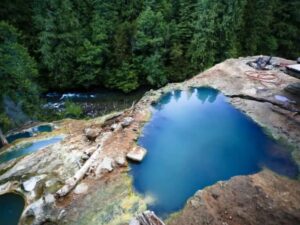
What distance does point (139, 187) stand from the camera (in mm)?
9836

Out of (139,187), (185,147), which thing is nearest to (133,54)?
(185,147)

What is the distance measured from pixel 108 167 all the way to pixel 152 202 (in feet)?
7.37

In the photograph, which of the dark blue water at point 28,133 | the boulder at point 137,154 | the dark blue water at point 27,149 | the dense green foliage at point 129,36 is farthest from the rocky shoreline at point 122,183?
the dense green foliage at point 129,36

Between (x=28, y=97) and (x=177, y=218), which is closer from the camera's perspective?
(x=177, y=218)

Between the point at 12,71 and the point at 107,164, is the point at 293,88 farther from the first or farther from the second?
the point at 12,71

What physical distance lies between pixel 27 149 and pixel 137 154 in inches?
256

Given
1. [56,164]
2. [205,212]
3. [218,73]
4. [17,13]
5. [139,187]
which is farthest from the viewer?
[17,13]

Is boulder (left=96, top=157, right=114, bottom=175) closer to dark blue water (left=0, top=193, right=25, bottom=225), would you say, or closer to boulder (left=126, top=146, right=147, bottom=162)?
boulder (left=126, top=146, right=147, bottom=162)

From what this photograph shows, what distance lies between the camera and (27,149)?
14438mm

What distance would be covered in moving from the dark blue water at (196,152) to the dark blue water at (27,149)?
5.14m

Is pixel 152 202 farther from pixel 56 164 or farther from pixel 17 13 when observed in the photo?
pixel 17 13

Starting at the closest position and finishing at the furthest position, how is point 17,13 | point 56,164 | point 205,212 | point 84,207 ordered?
point 205,212 < point 84,207 < point 56,164 < point 17,13

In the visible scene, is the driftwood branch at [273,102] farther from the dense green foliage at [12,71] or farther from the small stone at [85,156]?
the dense green foliage at [12,71]

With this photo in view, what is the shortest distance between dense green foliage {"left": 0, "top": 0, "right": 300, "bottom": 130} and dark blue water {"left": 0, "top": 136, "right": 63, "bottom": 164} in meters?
13.4
